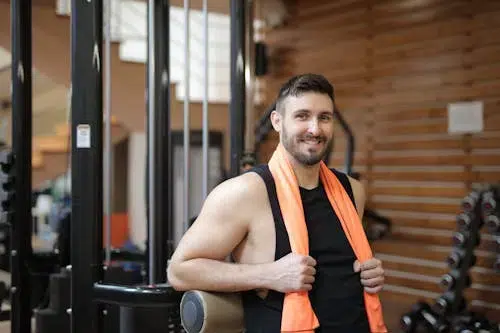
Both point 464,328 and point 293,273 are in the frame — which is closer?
point 293,273

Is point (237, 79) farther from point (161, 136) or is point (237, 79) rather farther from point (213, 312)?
point (213, 312)

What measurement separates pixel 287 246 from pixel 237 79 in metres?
1.34

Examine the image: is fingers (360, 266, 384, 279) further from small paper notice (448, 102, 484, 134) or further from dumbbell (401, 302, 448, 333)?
small paper notice (448, 102, 484, 134)

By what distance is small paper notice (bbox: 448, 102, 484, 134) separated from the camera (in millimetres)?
5164

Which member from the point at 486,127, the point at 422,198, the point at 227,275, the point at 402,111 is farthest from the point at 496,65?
the point at 227,275

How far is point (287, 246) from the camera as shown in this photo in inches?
70.6

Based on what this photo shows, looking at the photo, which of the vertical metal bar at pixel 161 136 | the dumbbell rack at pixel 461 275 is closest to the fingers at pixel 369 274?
the vertical metal bar at pixel 161 136

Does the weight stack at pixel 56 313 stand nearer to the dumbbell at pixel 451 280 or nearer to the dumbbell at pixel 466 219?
the dumbbell at pixel 451 280

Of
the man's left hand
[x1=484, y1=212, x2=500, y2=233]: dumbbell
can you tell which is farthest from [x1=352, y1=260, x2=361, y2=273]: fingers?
[x1=484, y1=212, x2=500, y2=233]: dumbbell

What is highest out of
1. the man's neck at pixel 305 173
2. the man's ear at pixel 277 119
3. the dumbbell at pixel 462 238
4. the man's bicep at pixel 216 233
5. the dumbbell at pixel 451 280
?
the man's ear at pixel 277 119

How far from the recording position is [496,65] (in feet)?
16.8

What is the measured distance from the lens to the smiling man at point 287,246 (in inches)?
70.2

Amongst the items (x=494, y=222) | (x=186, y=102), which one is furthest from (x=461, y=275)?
(x=186, y=102)

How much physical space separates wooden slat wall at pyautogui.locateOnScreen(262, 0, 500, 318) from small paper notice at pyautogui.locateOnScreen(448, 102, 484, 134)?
50 millimetres
